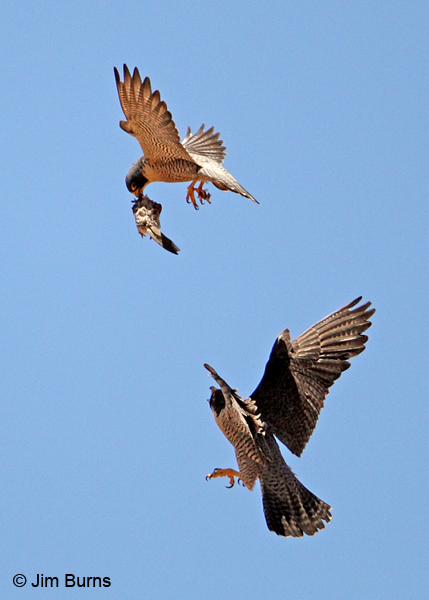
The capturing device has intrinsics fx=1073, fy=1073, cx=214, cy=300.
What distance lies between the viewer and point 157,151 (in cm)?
1245

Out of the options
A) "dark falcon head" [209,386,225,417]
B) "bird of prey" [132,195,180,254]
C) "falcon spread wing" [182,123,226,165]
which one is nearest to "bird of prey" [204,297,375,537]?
"dark falcon head" [209,386,225,417]

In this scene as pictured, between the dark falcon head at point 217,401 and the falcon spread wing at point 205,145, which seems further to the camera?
the falcon spread wing at point 205,145

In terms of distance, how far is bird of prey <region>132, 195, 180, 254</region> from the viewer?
41.0 ft

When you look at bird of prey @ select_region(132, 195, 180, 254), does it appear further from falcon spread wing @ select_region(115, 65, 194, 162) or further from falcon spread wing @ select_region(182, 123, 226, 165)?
falcon spread wing @ select_region(182, 123, 226, 165)

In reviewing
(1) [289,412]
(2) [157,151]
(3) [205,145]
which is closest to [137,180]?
(2) [157,151]

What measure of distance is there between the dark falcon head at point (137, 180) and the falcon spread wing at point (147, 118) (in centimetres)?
53

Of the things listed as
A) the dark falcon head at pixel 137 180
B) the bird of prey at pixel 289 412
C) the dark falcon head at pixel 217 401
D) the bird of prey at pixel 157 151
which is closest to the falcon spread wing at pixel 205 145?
the bird of prey at pixel 157 151

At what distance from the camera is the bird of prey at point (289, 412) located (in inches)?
452

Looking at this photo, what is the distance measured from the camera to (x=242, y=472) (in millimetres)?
11758

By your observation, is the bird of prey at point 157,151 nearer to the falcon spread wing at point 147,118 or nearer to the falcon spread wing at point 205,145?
the falcon spread wing at point 147,118

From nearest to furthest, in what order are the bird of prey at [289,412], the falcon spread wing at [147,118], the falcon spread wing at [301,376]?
the bird of prey at [289,412] → the falcon spread wing at [147,118] → the falcon spread wing at [301,376]

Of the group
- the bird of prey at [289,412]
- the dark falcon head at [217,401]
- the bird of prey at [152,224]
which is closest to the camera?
the dark falcon head at [217,401]

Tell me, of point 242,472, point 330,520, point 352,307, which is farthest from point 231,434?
point 352,307

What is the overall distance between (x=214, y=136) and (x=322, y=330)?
4.24 meters
